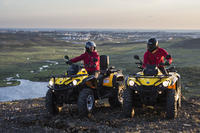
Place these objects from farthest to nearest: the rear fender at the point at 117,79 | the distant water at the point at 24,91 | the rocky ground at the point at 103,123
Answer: the distant water at the point at 24,91 < the rear fender at the point at 117,79 < the rocky ground at the point at 103,123

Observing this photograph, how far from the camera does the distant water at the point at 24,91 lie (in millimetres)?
28147

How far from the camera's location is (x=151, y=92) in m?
9.63

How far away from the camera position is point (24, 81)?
1480 inches

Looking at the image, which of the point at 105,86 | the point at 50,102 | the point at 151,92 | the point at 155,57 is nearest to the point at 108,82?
the point at 105,86

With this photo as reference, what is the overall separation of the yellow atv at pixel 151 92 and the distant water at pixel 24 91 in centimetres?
1889

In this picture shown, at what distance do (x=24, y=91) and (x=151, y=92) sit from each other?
23.6 m

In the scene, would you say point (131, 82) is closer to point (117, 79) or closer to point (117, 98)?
point (117, 98)

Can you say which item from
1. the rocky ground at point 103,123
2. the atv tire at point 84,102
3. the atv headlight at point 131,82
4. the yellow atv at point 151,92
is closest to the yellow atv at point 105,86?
the atv tire at point 84,102

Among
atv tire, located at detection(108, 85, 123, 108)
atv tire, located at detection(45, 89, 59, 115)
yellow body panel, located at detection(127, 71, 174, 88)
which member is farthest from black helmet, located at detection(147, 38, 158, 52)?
atv tire, located at detection(45, 89, 59, 115)

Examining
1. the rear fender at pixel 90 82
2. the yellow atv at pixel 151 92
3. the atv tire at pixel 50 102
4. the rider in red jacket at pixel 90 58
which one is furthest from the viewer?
the rider in red jacket at pixel 90 58

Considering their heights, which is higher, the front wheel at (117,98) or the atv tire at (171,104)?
the atv tire at (171,104)

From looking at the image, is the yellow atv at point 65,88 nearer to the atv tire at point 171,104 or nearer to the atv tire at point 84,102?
the atv tire at point 84,102

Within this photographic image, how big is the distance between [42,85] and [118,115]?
2468 cm

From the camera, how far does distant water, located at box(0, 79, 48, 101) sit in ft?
92.3
